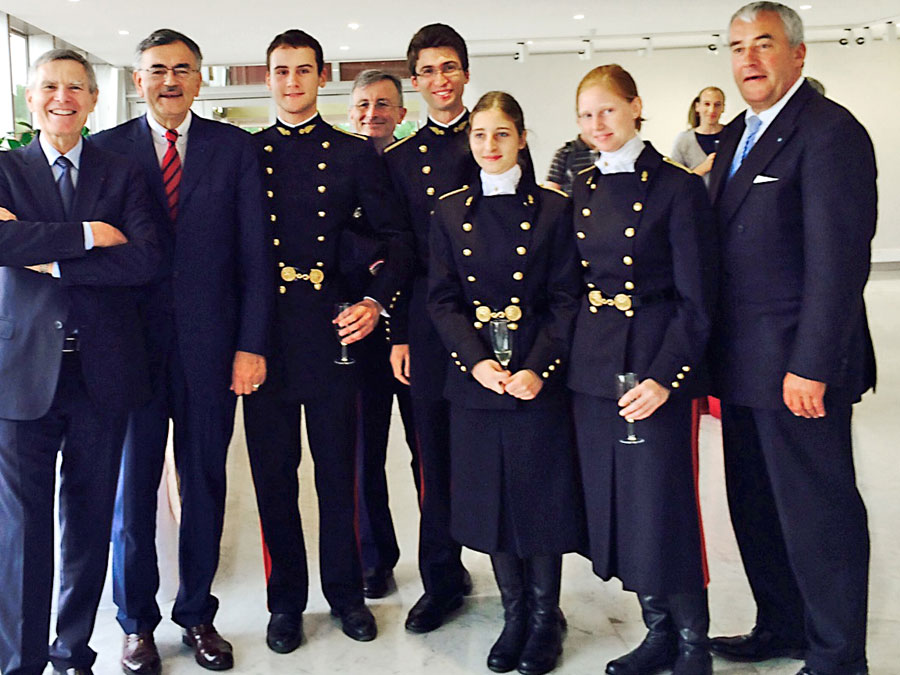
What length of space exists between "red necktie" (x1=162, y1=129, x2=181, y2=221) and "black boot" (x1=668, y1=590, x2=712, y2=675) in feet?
5.83

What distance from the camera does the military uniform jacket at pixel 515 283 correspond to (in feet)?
8.61

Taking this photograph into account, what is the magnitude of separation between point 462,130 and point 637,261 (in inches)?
32.2

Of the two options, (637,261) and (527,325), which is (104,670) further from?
(637,261)

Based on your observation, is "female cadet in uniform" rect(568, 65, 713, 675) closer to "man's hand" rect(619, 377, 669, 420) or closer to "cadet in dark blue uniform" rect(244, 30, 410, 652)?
"man's hand" rect(619, 377, 669, 420)

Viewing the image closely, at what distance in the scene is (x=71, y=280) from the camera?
241 centimetres

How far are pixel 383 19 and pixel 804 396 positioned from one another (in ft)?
32.6

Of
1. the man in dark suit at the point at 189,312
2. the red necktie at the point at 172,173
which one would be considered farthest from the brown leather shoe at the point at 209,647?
the red necktie at the point at 172,173

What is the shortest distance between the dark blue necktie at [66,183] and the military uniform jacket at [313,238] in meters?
0.57

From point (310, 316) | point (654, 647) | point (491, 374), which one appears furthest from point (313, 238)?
point (654, 647)

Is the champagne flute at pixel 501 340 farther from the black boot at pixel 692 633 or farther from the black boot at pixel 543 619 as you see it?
the black boot at pixel 692 633

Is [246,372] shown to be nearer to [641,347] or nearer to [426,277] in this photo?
[426,277]

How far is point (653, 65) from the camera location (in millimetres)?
13500

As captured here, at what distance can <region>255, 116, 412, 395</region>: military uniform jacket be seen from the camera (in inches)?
113

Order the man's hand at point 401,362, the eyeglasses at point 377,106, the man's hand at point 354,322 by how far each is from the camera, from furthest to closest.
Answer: the eyeglasses at point 377,106
the man's hand at point 401,362
the man's hand at point 354,322
